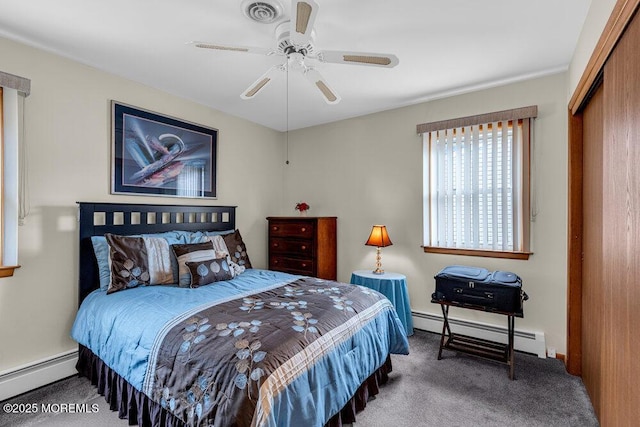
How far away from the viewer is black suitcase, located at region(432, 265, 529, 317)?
2502mm

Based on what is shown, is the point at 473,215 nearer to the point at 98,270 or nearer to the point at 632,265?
the point at 632,265

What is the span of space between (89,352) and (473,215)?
3617 mm

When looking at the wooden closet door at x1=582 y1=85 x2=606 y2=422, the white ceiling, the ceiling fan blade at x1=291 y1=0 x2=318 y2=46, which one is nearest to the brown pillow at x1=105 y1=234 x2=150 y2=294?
the white ceiling

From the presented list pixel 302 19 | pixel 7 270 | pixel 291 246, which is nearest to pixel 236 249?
pixel 291 246

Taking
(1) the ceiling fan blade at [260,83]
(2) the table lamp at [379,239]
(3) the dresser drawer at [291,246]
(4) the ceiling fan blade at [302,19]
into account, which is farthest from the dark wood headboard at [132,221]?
A: (4) the ceiling fan blade at [302,19]

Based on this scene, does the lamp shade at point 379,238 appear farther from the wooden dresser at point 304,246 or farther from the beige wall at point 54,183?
the beige wall at point 54,183

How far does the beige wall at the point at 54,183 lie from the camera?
231cm

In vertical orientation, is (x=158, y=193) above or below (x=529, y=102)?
below

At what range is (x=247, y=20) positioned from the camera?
2049mm

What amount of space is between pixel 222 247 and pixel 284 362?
1958mm

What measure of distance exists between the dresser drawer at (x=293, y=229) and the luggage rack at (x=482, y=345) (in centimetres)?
165

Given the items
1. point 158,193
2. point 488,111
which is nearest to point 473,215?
point 488,111

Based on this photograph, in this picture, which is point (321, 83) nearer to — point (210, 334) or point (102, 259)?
point (210, 334)

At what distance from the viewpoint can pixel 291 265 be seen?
4008 mm
